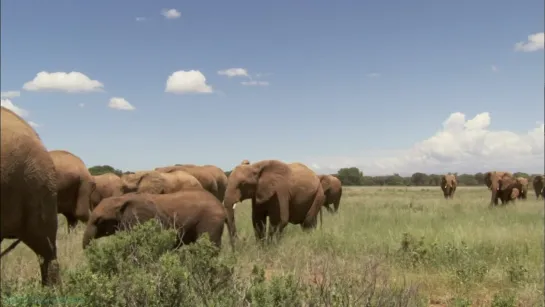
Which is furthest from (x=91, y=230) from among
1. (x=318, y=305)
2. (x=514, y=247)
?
(x=514, y=247)

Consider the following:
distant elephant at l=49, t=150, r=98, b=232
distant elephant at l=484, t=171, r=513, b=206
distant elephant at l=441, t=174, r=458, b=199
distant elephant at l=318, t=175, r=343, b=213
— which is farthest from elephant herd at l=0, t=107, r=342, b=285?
distant elephant at l=441, t=174, r=458, b=199

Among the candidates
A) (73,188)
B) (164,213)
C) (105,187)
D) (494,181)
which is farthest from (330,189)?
(164,213)

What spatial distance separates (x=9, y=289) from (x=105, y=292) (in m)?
1.69

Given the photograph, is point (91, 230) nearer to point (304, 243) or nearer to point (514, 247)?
point (304, 243)

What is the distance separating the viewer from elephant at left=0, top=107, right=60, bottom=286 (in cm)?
313

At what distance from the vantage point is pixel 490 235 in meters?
11.5

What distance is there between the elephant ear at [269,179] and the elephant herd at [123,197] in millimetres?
24

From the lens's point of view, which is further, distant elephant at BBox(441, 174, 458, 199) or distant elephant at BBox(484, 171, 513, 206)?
distant elephant at BBox(441, 174, 458, 199)

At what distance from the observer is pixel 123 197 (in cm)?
762

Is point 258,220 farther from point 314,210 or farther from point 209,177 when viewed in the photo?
point 209,177

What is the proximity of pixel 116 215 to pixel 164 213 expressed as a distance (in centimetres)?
72

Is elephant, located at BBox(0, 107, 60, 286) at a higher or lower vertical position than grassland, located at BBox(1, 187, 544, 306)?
higher

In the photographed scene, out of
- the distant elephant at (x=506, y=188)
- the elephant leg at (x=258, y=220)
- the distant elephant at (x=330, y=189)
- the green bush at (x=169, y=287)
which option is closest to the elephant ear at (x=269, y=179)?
the elephant leg at (x=258, y=220)

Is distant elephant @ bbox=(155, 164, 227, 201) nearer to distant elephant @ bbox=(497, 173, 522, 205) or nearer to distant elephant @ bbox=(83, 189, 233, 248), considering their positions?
distant elephant @ bbox=(83, 189, 233, 248)
